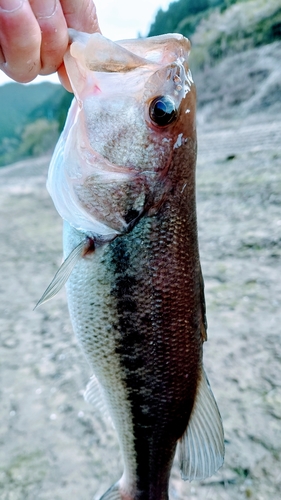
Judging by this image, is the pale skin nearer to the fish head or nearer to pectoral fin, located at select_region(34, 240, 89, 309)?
the fish head

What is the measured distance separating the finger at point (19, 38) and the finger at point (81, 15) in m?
0.18

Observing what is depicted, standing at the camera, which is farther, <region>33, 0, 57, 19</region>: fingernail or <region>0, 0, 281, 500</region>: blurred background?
Result: <region>0, 0, 281, 500</region>: blurred background

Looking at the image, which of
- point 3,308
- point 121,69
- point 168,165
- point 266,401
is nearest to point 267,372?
point 266,401

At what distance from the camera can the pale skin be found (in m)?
0.97

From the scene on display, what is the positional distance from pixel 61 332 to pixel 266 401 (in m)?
1.53

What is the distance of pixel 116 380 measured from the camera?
47.9 inches

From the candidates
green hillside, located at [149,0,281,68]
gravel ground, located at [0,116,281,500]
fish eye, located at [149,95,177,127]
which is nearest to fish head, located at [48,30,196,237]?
fish eye, located at [149,95,177,127]

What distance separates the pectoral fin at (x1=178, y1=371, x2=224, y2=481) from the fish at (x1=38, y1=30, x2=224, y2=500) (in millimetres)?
85

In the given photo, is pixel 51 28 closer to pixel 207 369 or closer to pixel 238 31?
pixel 207 369

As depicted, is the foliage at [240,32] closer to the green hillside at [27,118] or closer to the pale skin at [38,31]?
the pale skin at [38,31]

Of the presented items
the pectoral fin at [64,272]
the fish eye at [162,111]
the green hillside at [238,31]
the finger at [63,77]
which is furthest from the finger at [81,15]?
the green hillside at [238,31]

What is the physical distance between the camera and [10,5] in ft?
3.10

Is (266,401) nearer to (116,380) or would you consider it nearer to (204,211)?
(116,380)

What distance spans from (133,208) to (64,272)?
0.24m
